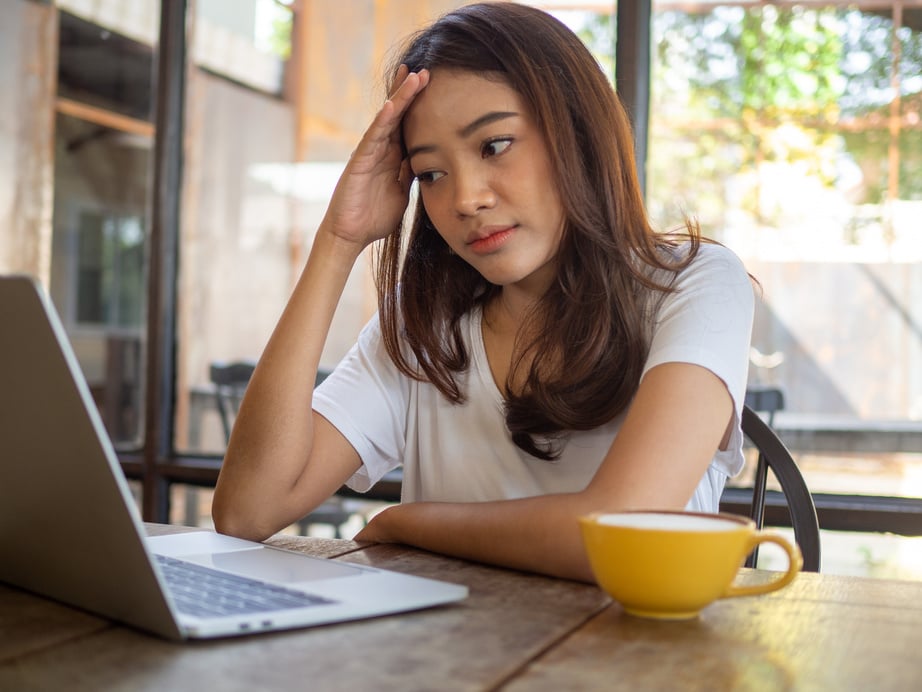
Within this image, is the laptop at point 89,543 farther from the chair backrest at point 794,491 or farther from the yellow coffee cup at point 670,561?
the chair backrest at point 794,491

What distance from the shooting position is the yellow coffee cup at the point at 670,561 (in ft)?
2.35

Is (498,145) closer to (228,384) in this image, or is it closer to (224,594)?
(224,594)

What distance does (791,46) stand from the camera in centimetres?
226

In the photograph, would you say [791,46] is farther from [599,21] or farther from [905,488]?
[905,488]

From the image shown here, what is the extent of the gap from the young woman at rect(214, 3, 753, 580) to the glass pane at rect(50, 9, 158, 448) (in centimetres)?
158

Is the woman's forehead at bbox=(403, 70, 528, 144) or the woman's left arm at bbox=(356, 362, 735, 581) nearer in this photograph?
the woman's left arm at bbox=(356, 362, 735, 581)

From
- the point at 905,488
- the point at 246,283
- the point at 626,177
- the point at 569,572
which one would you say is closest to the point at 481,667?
the point at 569,572

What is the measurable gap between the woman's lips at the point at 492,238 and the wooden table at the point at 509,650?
1.79ft

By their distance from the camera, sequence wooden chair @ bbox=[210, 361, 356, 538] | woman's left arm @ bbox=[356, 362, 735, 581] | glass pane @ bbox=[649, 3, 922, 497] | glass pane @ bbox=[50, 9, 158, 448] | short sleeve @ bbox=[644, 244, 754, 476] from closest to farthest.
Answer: woman's left arm @ bbox=[356, 362, 735, 581] < short sleeve @ bbox=[644, 244, 754, 476] < glass pane @ bbox=[649, 3, 922, 497] < wooden chair @ bbox=[210, 361, 356, 538] < glass pane @ bbox=[50, 9, 158, 448]

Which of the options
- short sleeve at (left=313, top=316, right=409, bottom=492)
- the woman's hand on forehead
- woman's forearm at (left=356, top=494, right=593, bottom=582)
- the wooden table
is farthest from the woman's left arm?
the woman's hand on forehead

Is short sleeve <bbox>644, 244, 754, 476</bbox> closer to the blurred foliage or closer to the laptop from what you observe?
the laptop

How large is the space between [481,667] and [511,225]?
74 centimetres

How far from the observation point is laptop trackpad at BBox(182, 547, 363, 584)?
2.76 feet

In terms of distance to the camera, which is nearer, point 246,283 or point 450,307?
point 450,307
